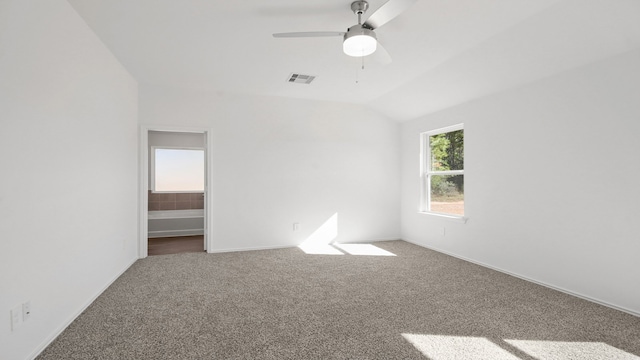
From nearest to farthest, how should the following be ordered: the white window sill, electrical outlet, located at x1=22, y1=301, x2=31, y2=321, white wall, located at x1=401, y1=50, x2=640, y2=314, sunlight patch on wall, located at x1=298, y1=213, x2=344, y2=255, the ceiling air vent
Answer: electrical outlet, located at x1=22, y1=301, x2=31, y2=321
white wall, located at x1=401, y1=50, x2=640, y2=314
the ceiling air vent
the white window sill
sunlight patch on wall, located at x1=298, y1=213, x2=344, y2=255

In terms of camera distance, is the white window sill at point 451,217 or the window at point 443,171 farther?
the window at point 443,171

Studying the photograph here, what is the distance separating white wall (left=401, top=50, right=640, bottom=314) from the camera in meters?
2.68

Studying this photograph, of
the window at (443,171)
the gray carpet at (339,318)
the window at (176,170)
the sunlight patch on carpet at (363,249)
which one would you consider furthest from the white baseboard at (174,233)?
the window at (443,171)

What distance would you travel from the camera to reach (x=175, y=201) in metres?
6.73

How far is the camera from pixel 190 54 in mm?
3400

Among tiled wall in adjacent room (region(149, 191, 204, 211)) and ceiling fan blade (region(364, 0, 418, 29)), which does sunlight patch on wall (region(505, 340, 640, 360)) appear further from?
tiled wall in adjacent room (region(149, 191, 204, 211))

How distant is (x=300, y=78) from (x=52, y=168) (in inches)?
114

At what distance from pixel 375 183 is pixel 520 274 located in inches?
105

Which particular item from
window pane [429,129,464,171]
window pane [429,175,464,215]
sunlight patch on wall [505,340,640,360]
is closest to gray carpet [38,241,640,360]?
sunlight patch on wall [505,340,640,360]

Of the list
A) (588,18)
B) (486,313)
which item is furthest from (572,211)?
(588,18)

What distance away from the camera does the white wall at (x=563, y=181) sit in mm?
2682

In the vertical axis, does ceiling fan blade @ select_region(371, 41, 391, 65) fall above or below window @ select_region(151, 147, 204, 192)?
above

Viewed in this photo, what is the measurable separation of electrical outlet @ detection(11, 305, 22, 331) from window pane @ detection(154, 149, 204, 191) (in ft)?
16.8

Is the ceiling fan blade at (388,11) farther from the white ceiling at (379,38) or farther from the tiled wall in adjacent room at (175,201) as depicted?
the tiled wall in adjacent room at (175,201)
